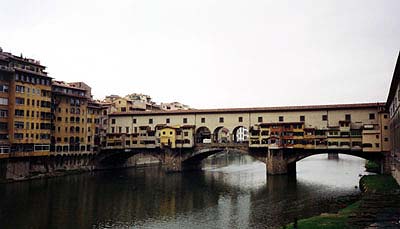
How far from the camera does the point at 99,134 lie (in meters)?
74.9

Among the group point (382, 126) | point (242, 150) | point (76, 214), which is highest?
point (382, 126)

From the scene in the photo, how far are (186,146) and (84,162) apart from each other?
802 inches

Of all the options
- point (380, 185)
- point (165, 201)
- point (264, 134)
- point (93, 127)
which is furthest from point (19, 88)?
point (380, 185)

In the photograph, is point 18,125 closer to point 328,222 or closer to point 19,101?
point 19,101

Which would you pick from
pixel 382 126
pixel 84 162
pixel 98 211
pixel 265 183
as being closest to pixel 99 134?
pixel 84 162

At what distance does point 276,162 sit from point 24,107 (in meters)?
39.9

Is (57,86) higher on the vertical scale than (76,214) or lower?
higher

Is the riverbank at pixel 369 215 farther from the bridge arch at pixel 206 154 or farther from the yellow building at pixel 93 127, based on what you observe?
the yellow building at pixel 93 127

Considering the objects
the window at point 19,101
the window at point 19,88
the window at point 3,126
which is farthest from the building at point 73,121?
the window at point 3,126

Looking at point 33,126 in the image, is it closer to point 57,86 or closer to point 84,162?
point 57,86

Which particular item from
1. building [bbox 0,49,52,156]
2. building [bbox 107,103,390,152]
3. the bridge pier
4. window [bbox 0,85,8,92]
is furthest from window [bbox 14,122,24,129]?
the bridge pier

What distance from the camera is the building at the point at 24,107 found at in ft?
175

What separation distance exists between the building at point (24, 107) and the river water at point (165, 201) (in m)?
6.11

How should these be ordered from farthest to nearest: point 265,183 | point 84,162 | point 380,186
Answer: point 84,162
point 265,183
point 380,186
